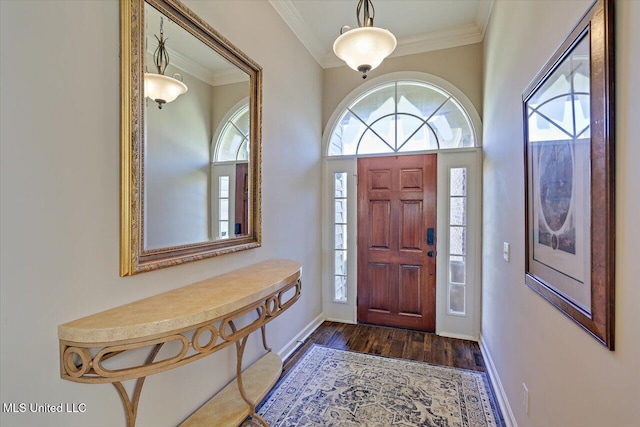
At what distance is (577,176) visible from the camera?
3.53ft

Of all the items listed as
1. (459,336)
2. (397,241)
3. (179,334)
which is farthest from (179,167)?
(459,336)

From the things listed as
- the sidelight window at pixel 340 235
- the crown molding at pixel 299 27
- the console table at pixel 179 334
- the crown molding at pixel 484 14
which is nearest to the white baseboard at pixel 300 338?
the sidelight window at pixel 340 235

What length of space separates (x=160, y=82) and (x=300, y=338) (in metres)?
2.60

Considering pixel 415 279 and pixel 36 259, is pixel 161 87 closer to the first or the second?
pixel 36 259

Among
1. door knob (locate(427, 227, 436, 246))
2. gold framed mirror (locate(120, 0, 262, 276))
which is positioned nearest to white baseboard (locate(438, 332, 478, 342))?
door knob (locate(427, 227, 436, 246))

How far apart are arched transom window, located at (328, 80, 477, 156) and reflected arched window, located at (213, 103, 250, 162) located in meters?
1.66

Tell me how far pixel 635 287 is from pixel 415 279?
2695 mm

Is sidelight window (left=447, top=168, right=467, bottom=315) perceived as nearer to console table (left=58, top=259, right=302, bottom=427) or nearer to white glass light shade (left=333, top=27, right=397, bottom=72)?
white glass light shade (left=333, top=27, right=397, bottom=72)

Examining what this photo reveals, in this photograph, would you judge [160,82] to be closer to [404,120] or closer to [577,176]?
Answer: [577,176]

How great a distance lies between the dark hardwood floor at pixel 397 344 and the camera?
2.75m

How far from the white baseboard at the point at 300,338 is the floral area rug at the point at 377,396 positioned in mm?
160

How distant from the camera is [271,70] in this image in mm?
2535

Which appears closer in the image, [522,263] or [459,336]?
[522,263]

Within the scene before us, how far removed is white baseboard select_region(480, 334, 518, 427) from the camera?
1871mm
